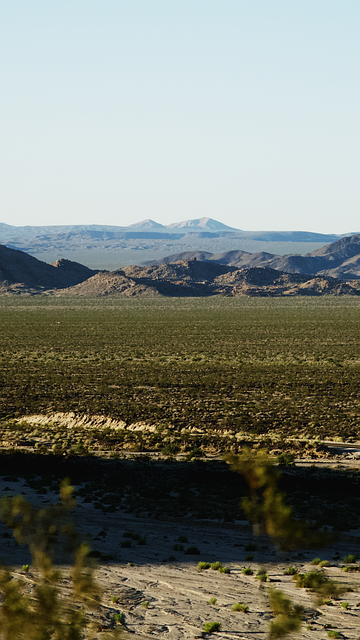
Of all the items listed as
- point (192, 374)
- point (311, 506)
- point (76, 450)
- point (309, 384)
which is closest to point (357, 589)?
point (311, 506)

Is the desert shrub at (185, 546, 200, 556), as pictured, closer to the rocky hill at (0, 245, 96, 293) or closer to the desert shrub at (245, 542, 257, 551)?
the desert shrub at (245, 542, 257, 551)


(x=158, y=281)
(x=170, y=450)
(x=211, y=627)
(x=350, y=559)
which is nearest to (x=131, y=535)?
(x=211, y=627)

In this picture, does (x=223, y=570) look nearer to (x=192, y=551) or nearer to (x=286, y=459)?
(x=192, y=551)

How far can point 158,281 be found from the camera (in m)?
151

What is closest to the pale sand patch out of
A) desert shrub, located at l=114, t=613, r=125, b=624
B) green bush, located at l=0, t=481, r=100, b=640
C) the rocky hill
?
desert shrub, located at l=114, t=613, r=125, b=624

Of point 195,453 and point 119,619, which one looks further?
point 195,453

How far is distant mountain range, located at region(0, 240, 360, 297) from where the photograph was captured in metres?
143

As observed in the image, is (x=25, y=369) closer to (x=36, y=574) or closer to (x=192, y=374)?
(x=192, y=374)

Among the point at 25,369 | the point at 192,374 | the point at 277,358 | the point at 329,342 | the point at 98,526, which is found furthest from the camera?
the point at 329,342

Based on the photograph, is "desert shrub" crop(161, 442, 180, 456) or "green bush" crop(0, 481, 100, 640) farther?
"desert shrub" crop(161, 442, 180, 456)

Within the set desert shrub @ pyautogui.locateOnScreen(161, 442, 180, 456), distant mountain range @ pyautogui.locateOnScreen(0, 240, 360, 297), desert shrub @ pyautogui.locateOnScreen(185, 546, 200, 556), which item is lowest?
desert shrub @ pyautogui.locateOnScreen(161, 442, 180, 456)

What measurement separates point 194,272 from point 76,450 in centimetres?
15972

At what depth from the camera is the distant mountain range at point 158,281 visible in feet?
470

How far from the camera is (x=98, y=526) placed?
11.9 m
